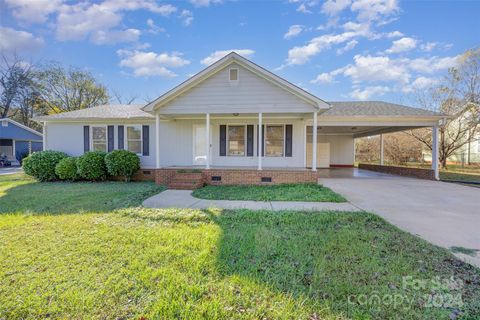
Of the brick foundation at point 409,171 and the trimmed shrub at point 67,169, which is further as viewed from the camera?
the brick foundation at point 409,171

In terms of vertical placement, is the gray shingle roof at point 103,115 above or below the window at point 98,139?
above

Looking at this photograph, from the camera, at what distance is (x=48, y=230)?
14.0 ft

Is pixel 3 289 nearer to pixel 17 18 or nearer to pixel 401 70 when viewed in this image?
pixel 17 18

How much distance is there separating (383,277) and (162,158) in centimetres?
1046

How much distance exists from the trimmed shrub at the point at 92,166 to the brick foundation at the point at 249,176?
305 cm

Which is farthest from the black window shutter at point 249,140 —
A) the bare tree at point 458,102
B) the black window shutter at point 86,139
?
the bare tree at point 458,102

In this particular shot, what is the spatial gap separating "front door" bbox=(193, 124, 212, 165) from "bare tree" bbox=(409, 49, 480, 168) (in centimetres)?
1597

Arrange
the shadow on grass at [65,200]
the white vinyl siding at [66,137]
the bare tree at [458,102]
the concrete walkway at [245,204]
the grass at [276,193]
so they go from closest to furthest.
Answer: the shadow on grass at [65,200], the concrete walkway at [245,204], the grass at [276,193], the white vinyl siding at [66,137], the bare tree at [458,102]

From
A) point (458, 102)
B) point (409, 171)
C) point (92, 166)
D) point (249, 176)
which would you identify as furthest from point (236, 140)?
point (458, 102)

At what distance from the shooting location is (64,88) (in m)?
28.0

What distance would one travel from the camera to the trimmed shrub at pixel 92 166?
1005 centimetres

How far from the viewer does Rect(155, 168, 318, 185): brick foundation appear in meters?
A: 9.20

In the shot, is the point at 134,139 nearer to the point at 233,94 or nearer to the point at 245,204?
the point at 233,94

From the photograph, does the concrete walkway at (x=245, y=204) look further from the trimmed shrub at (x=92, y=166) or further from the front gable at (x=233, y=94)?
the trimmed shrub at (x=92, y=166)
